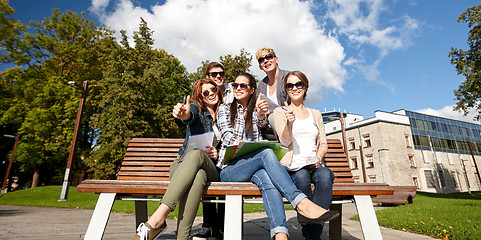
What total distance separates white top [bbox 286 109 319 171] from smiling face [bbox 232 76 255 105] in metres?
0.66

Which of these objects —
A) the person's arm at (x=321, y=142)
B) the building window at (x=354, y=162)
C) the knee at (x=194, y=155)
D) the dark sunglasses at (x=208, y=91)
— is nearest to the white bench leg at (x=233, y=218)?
the knee at (x=194, y=155)

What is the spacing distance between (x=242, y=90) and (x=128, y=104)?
15724 millimetres

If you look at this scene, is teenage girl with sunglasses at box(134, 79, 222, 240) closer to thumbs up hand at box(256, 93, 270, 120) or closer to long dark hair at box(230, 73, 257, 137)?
long dark hair at box(230, 73, 257, 137)

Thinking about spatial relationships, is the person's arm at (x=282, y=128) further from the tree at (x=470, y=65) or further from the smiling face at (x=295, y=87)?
the tree at (x=470, y=65)

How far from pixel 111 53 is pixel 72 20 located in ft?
25.8

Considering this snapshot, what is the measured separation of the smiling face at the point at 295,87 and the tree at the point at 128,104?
49.7ft

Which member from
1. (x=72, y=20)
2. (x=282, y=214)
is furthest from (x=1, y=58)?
(x=282, y=214)

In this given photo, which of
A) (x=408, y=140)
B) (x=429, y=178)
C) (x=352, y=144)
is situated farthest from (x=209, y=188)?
(x=429, y=178)

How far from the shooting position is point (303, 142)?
303 cm

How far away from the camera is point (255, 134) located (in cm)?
310

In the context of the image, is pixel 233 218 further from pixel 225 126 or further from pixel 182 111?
pixel 182 111

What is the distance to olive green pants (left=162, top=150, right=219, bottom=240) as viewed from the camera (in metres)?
2.28

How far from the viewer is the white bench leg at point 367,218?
7.82 ft

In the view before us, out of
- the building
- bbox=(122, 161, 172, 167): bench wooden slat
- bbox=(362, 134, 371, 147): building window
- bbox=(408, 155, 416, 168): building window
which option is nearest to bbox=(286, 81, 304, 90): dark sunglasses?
bbox=(122, 161, 172, 167): bench wooden slat
